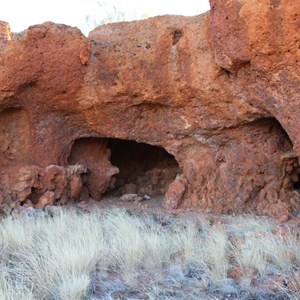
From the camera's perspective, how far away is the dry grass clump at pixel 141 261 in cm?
407

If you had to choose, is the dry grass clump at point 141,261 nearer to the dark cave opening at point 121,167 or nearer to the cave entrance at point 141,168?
the dark cave opening at point 121,167

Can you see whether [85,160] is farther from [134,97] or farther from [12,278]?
[12,278]

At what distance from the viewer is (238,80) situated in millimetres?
6688

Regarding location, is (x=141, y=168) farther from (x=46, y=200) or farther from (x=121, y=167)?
(x=46, y=200)

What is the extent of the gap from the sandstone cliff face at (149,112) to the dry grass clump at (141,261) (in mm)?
1544

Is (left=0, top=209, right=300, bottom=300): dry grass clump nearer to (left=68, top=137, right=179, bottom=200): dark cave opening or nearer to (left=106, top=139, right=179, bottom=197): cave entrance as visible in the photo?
(left=68, top=137, right=179, bottom=200): dark cave opening

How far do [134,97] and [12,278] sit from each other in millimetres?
4196

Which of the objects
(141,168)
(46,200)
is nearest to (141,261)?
(46,200)

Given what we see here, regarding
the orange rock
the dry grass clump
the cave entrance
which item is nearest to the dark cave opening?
the cave entrance

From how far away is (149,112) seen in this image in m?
8.22

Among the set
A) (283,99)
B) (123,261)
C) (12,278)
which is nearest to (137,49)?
(283,99)

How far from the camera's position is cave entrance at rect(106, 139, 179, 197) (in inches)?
393

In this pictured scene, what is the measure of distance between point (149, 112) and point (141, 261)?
3.77 metres

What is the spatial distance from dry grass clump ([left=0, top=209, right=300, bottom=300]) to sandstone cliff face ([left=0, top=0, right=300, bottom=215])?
154cm
